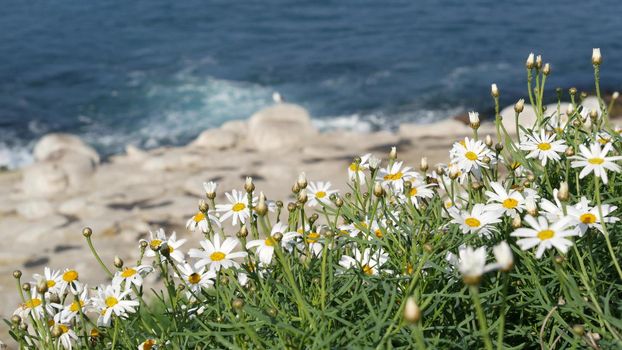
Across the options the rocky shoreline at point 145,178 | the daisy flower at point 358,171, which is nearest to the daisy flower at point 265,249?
the daisy flower at point 358,171

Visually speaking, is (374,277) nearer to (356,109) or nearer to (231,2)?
(356,109)

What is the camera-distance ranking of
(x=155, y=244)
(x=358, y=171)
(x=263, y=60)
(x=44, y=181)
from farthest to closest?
1. (x=263, y=60)
2. (x=44, y=181)
3. (x=358, y=171)
4. (x=155, y=244)

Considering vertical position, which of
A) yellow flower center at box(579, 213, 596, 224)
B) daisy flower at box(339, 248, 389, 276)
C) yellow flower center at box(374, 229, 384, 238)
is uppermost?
yellow flower center at box(579, 213, 596, 224)

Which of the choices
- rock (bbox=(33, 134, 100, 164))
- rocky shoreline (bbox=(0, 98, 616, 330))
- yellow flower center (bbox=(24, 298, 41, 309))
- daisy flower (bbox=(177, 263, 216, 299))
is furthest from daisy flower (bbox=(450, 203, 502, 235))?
rock (bbox=(33, 134, 100, 164))

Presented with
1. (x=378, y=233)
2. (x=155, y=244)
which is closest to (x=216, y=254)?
(x=155, y=244)

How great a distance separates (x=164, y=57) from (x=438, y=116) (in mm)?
6909

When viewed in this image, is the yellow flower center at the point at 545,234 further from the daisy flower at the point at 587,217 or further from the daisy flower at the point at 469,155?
the daisy flower at the point at 469,155

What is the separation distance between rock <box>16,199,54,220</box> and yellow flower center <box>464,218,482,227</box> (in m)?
6.98

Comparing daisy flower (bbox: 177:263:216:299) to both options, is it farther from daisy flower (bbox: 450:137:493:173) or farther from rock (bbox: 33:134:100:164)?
rock (bbox: 33:134:100:164)

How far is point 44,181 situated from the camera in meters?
9.67

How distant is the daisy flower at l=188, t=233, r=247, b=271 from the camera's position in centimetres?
251

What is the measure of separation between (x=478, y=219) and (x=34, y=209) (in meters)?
7.18

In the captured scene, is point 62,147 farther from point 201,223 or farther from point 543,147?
point 543,147

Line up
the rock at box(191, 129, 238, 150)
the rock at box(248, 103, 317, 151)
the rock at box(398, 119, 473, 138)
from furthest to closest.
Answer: the rock at box(398, 119, 473, 138)
the rock at box(191, 129, 238, 150)
the rock at box(248, 103, 317, 151)
